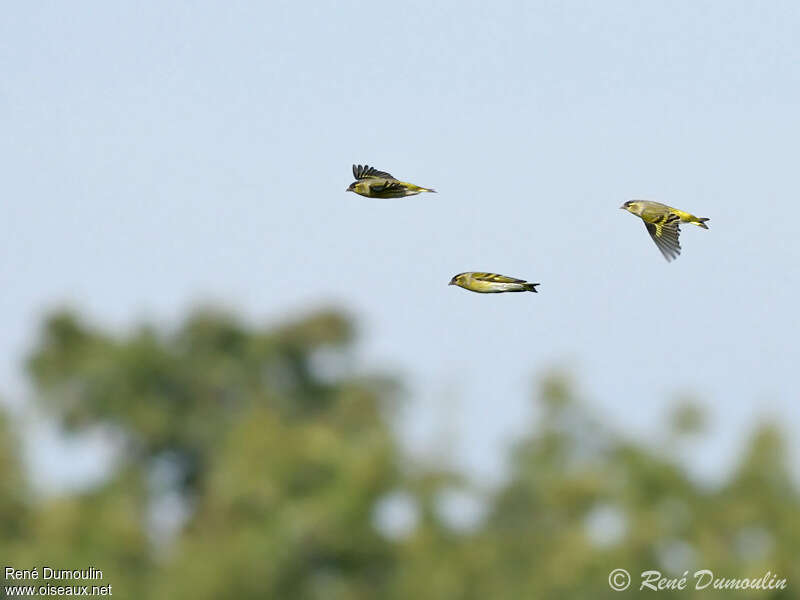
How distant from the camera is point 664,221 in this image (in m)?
18.6

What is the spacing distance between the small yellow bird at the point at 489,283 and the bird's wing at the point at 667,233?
3.00m

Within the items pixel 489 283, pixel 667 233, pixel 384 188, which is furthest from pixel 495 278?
pixel 667 233

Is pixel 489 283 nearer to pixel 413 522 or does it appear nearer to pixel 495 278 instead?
pixel 495 278

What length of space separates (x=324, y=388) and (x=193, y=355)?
5164mm

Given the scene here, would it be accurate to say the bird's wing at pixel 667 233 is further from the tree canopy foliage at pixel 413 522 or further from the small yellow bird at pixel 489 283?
the tree canopy foliage at pixel 413 522

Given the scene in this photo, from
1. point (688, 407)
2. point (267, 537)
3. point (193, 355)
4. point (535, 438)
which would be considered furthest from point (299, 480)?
point (193, 355)

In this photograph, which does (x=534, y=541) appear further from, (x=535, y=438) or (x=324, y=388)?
(x=324, y=388)

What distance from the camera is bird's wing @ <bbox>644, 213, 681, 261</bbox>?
18.1 meters

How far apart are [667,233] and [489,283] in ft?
12.5

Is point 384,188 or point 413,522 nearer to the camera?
point 384,188

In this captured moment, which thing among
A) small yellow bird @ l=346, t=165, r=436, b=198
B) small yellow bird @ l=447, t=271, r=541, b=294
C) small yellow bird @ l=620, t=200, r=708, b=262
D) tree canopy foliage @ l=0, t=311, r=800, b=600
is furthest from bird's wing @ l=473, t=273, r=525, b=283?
tree canopy foliage @ l=0, t=311, r=800, b=600

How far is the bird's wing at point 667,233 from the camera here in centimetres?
1811

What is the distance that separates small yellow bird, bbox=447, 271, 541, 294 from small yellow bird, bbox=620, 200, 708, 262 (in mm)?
2942

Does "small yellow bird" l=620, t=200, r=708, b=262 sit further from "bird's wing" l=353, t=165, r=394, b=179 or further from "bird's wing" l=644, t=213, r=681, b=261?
"bird's wing" l=353, t=165, r=394, b=179
